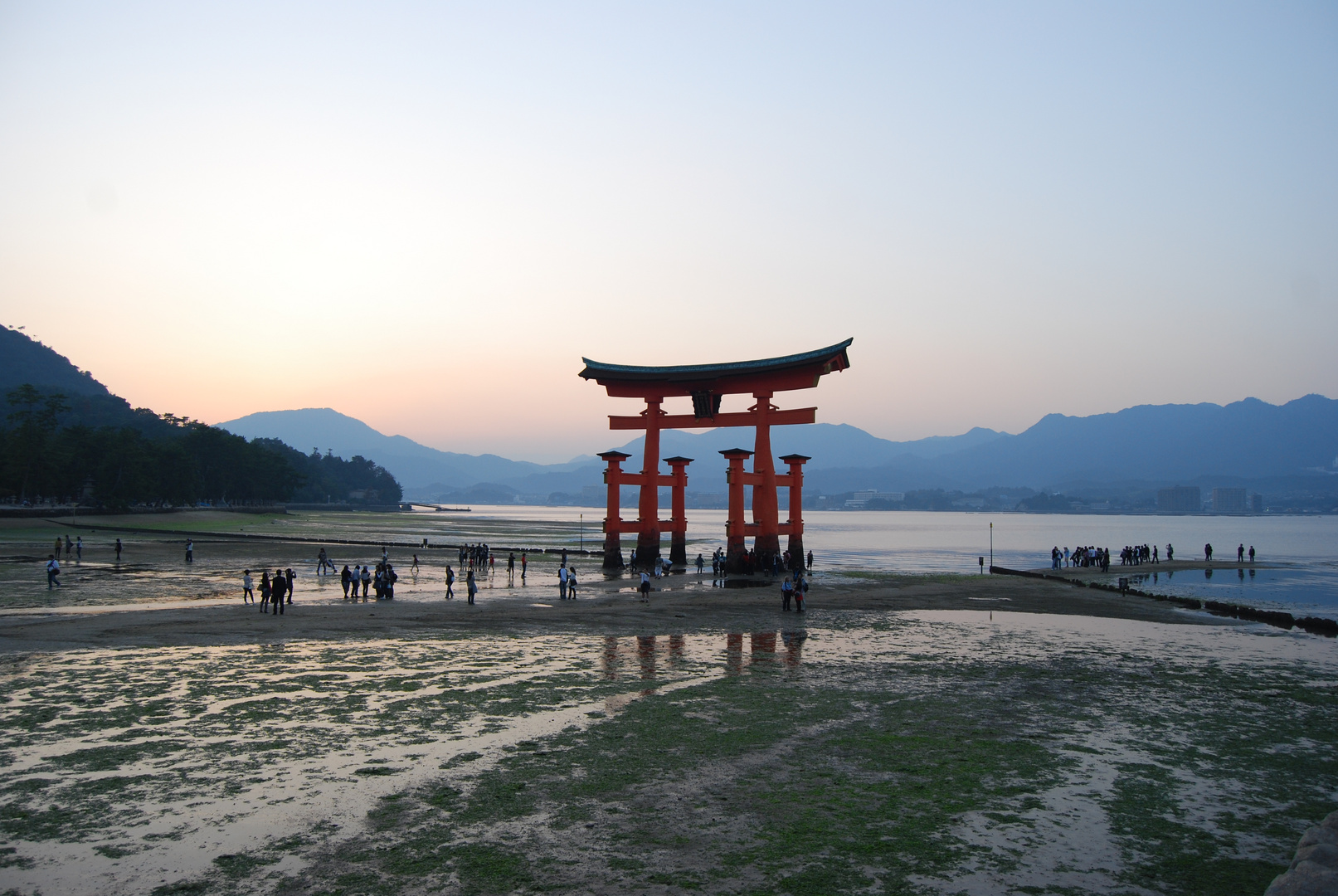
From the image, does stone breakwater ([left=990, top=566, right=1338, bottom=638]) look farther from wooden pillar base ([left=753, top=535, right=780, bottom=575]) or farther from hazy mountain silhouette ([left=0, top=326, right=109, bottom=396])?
hazy mountain silhouette ([left=0, top=326, right=109, bottom=396])

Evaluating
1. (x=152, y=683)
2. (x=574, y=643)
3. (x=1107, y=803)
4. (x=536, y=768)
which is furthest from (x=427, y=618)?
(x=1107, y=803)

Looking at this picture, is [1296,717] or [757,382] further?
[757,382]

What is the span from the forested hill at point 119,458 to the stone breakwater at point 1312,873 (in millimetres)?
88843

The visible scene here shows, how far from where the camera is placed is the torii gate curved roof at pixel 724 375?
134 feet

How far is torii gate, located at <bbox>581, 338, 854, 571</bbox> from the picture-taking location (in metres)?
41.7

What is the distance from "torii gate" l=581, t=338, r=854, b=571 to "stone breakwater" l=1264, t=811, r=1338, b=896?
33847 mm

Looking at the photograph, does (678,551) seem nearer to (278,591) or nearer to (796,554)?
(796,554)

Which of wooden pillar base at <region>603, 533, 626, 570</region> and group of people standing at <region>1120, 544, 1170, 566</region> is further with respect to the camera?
group of people standing at <region>1120, 544, 1170, 566</region>

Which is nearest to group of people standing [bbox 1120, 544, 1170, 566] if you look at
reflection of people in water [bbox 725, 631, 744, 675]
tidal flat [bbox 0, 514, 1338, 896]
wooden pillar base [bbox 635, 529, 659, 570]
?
wooden pillar base [bbox 635, 529, 659, 570]

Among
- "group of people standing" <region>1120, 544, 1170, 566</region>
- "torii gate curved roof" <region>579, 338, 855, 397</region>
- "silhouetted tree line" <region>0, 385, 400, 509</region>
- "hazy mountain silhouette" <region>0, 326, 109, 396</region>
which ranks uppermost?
"hazy mountain silhouette" <region>0, 326, 109, 396</region>

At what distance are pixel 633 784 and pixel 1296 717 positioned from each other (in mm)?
12002

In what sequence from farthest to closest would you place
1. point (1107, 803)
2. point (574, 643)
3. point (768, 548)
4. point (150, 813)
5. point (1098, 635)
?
point (768, 548), point (1098, 635), point (574, 643), point (1107, 803), point (150, 813)

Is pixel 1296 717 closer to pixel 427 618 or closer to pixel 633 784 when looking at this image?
pixel 633 784

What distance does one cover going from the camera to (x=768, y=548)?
41.7 m
